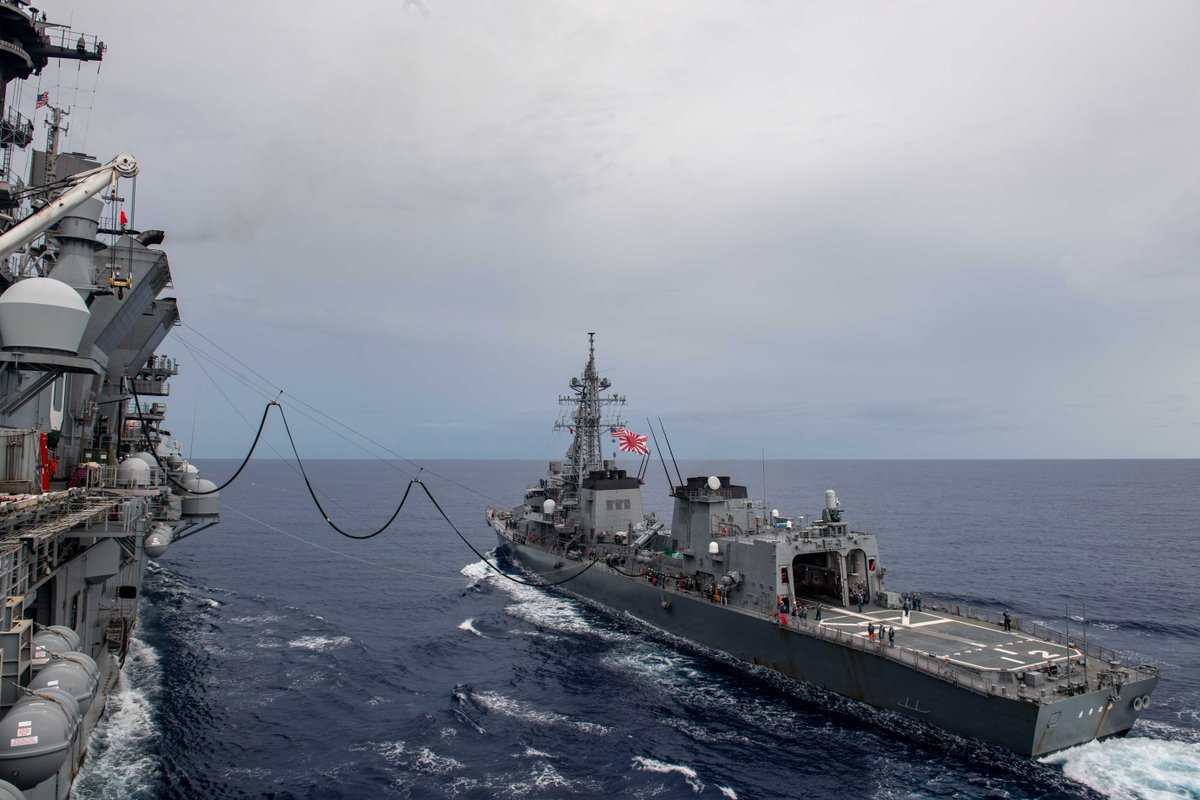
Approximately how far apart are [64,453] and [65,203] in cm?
1449

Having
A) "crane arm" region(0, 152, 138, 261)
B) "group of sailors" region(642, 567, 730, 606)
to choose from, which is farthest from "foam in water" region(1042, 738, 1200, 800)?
"crane arm" region(0, 152, 138, 261)

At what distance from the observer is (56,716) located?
11.1 m

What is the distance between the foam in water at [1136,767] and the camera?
830 inches

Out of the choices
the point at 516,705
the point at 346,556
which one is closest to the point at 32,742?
the point at 516,705

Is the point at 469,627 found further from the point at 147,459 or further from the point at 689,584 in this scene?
the point at 147,459

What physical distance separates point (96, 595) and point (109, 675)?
3.40 meters

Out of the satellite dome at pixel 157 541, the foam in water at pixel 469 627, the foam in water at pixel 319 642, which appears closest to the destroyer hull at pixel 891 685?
the foam in water at pixel 469 627

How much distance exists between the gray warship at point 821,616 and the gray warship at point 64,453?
24073 mm

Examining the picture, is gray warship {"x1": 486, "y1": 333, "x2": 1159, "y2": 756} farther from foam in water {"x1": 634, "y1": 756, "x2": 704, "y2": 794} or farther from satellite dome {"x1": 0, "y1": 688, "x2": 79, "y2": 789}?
satellite dome {"x1": 0, "y1": 688, "x2": 79, "y2": 789}

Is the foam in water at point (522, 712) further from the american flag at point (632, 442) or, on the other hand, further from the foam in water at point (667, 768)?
the american flag at point (632, 442)

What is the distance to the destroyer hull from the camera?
904 inches

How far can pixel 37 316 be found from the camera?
57.4 feet

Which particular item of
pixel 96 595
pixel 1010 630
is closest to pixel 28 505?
pixel 96 595

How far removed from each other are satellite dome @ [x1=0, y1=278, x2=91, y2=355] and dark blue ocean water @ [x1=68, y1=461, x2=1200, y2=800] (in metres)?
12.8
